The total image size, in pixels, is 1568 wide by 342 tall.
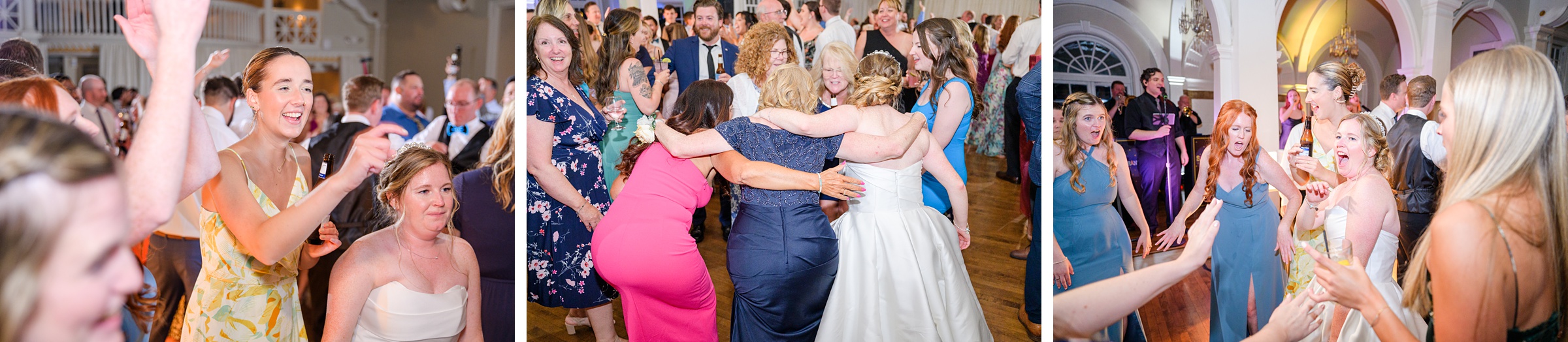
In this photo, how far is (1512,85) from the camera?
2309 millimetres

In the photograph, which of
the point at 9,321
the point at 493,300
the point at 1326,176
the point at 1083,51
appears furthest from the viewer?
the point at 493,300

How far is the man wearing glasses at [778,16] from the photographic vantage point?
315 cm

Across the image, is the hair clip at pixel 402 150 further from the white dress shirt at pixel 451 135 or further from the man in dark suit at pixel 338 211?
the white dress shirt at pixel 451 135

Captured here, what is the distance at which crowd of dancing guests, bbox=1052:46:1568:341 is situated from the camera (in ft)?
7.42

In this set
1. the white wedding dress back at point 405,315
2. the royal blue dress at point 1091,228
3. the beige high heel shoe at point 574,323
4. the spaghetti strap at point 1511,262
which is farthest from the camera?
the beige high heel shoe at point 574,323

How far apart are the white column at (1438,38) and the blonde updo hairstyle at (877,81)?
1812mm

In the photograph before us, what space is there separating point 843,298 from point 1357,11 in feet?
6.92

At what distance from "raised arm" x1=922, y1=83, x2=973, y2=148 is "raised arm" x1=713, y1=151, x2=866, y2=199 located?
458mm

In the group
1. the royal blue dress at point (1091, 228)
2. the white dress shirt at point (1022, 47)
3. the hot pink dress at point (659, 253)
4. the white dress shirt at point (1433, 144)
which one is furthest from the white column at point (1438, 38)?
the hot pink dress at point (659, 253)

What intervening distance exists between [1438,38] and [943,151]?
1730 millimetres

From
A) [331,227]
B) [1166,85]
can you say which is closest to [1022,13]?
[1166,85]

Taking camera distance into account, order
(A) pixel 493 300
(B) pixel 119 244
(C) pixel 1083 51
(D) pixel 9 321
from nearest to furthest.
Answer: (D) pixel 9 321 < (B) pixel 119 244 < (C) pixel 1083 51 < (A) pixel 493 300

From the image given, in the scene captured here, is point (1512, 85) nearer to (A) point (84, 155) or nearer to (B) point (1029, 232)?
(B) point (1029, 232)

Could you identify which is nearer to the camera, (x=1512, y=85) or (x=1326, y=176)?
(x=1512, y=85)
